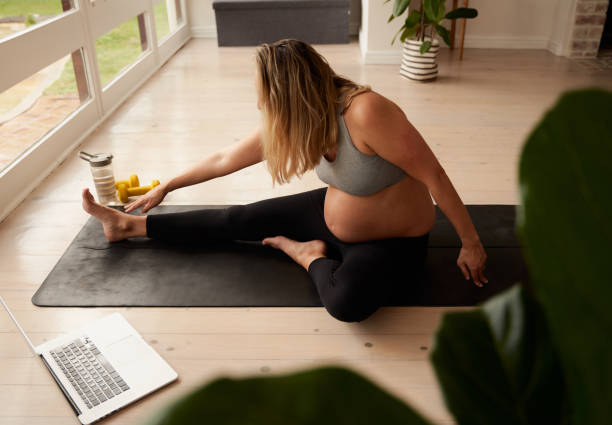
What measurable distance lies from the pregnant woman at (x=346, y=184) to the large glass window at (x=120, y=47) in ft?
→ 6.30

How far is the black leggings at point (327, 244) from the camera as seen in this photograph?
1.65m

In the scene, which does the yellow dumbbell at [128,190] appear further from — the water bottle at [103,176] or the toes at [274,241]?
the toes at [274,241]

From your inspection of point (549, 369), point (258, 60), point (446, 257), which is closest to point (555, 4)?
point (446, 257)

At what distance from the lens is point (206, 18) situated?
5.76m

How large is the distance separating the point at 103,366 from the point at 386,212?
938 millimetres

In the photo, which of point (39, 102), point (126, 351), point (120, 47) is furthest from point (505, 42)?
point (126, 351)

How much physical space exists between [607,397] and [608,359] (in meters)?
0.01

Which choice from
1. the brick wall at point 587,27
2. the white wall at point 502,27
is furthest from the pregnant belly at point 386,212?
the brick wall at point 587,27

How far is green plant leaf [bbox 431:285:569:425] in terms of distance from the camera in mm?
202

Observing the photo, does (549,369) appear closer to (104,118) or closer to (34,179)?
(34,179)

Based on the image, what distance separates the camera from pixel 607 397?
0.15 m

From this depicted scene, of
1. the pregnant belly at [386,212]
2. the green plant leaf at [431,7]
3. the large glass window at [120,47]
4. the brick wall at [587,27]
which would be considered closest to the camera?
the pregnant belly at [386,212]

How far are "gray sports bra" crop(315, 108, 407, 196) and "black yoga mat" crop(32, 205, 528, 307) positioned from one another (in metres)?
0.36

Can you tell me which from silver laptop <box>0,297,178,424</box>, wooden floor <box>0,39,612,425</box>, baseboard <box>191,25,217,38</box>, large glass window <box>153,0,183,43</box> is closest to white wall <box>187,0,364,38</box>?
baseboard <box>191,25,217,38</box>
